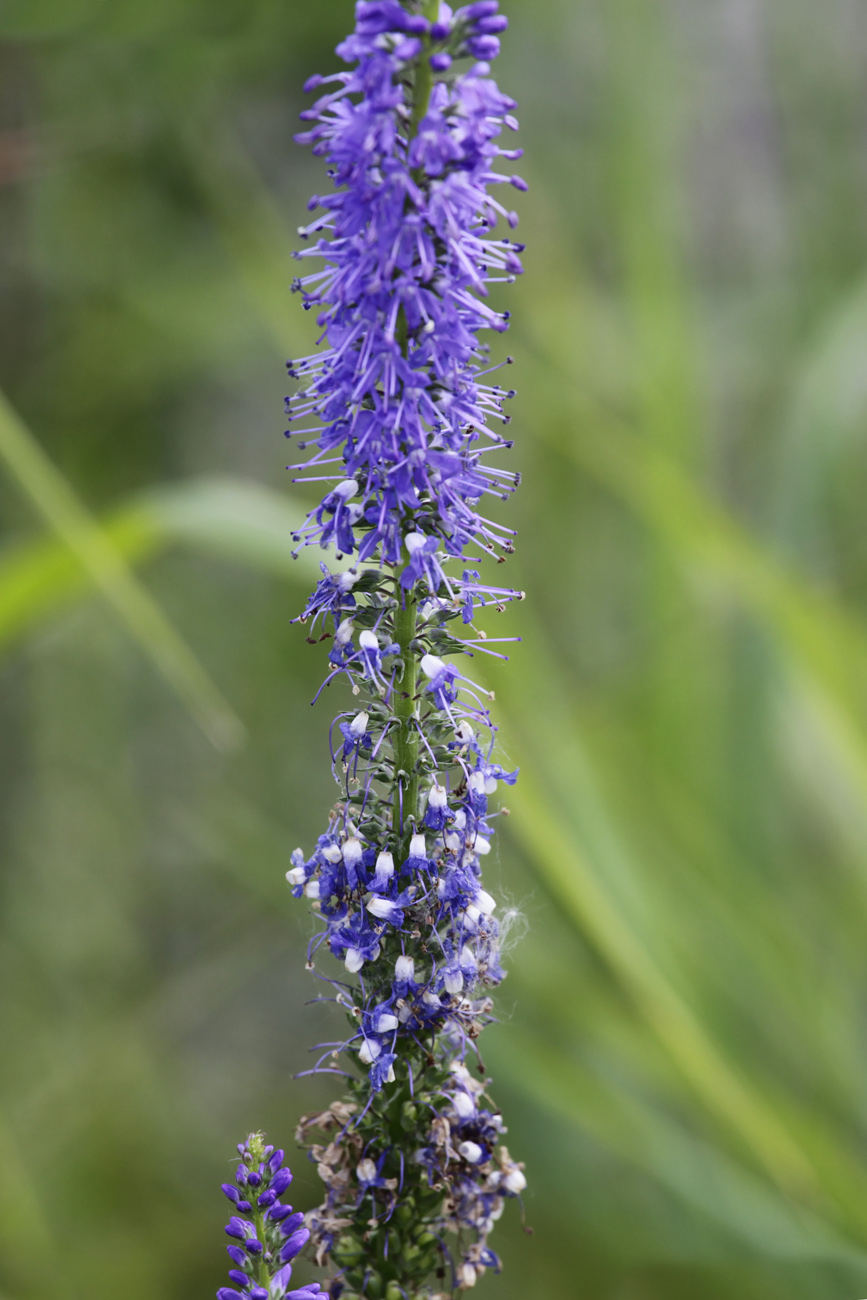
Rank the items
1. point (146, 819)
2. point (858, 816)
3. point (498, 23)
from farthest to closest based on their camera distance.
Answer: point (146, 819), point (858, 816), point (498, 23)

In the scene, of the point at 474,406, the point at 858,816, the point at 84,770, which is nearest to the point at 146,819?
the point at 84,770

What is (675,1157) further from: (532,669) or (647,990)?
(532,669)

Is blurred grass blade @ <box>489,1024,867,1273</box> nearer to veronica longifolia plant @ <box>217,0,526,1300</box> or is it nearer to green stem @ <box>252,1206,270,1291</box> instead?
veronica longifolia plant @ <box>217,0,526,1300</box>

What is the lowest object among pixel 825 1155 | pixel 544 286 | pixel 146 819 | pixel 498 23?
pixel 825 1155

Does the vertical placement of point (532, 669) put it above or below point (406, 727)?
above

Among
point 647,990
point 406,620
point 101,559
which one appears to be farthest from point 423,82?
point 647,990

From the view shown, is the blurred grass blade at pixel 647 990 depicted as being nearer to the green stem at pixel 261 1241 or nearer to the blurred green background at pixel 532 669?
the blurred green background at pixel 532 669

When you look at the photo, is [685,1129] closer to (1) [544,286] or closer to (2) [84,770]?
(2) [84,770]
